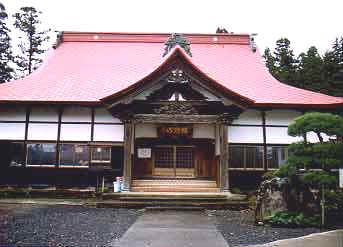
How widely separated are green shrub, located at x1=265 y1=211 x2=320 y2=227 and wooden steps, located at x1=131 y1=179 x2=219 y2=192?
4.51 meters

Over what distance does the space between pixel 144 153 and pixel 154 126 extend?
1.52 meters

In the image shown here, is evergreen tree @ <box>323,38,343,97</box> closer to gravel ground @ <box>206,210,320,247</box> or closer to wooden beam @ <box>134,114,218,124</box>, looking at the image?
wooden beam @ <box>134,114,218,124</box>

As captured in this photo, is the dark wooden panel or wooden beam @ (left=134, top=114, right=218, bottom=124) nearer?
wooden beam @ (left=134, top=114, right=218, bottom=124)

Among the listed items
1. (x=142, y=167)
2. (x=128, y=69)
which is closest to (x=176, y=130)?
(x=142, y=167)

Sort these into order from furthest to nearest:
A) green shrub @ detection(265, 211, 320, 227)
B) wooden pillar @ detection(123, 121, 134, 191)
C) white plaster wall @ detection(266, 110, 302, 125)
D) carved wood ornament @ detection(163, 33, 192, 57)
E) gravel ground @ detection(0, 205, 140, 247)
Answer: carved wood ornament @ detection(163, 33, 192, 57) → white plaster wall @ detection(266, 110, 302, 125) → wooden pillar @ detection(123, 121, 134, 191) → green shrub @ detection(265, 211, 320, 227) → gravel ground @ detection(0, 205, 140, 247)

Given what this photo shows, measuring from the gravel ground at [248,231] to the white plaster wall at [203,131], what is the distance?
16.3 feet

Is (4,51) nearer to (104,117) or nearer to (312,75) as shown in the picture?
(104,117)

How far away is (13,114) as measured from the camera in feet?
43.5

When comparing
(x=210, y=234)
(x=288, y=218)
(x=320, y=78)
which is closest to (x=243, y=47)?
(x=320, y=78)

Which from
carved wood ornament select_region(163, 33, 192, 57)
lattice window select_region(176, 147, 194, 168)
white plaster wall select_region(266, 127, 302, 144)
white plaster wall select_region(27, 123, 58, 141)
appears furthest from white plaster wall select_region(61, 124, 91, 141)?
white plaster wall select_region(266, 127, 302, 144)

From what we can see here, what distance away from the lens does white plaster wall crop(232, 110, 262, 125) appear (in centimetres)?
1331

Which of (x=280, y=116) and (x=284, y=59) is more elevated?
(x=284, y=59)

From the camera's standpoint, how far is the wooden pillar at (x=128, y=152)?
12016mm

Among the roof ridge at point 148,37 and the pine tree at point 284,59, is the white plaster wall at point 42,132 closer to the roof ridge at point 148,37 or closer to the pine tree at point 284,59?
the roof ridge at point 148,37
